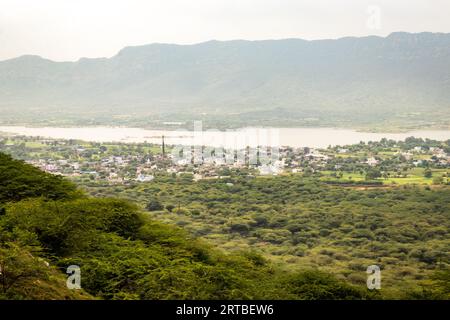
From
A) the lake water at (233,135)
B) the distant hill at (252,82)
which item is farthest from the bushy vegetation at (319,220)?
the distant hill at (252,82)

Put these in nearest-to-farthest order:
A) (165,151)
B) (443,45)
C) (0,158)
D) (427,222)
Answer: (0,158) < (427,222) < (165,151) < (443,45)

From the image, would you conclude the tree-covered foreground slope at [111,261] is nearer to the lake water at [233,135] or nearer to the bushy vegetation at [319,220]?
the bushy vegetation at [319,220]

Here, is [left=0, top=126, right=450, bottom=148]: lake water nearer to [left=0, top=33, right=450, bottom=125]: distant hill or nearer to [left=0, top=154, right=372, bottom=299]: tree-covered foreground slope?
[left=0, top=33, right=450, bottom=125]: distant hill

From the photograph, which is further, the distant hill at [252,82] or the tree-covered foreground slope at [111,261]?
the distant hill at [252,82]

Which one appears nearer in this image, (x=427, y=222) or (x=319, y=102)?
(x=427, y=222)

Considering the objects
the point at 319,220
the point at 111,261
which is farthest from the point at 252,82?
the point at 111,261
